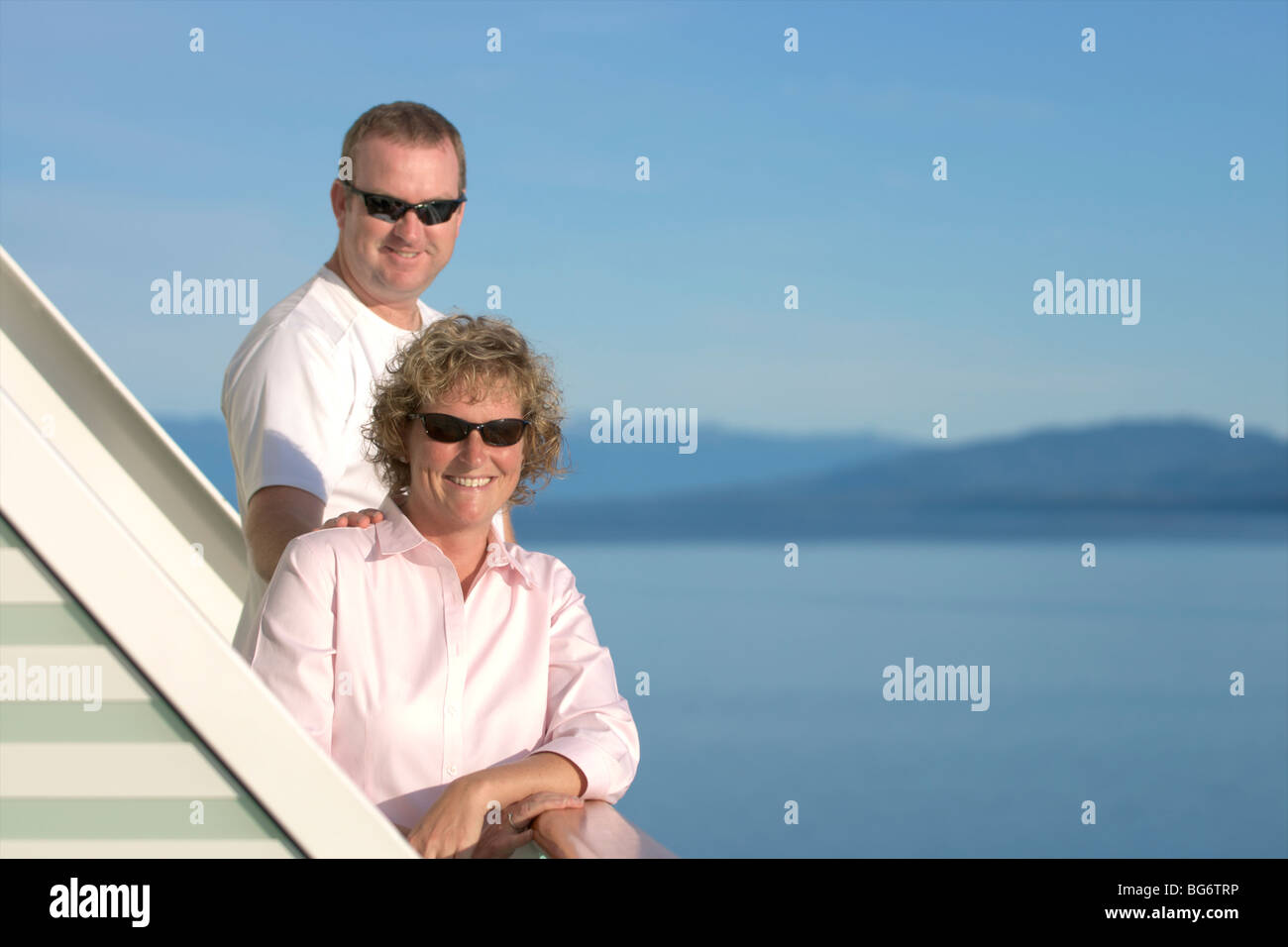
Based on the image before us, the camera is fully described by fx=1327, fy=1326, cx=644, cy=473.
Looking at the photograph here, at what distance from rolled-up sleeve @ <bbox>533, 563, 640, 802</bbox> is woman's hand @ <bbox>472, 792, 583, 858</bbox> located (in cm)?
9

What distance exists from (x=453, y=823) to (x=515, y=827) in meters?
0.12

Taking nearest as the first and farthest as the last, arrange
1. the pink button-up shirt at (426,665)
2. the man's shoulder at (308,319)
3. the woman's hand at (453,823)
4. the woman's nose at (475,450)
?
1. the woman's hand at (453,823)
2. the pink button-up shirt at (426,665)
3. the woman's nose at (475,450)
4. the man's shoulder at (308,319)

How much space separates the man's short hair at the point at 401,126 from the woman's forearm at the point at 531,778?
1.62 meters

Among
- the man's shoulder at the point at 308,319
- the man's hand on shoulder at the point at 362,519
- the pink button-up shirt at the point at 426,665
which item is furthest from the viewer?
the man's shoulder at the point at 308,319

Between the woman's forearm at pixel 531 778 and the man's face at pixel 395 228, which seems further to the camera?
the man's face at pixel 395 228

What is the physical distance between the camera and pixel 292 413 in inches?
120

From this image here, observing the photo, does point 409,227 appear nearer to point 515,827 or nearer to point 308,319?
point 308,319

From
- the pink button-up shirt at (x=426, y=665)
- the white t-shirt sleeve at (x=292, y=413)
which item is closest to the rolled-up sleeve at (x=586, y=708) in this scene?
the pink button-up shirt at (x=426, y=665)

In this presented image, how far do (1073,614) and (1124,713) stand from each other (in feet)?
22.2

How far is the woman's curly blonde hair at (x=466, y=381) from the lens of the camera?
2.46 metres

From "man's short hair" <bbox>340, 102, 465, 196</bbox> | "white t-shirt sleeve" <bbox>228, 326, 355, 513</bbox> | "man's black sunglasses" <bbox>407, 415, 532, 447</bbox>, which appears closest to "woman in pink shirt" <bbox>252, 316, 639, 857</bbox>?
"man's black sunglasses" <bbox>407, 415, 532, 447</bbox>

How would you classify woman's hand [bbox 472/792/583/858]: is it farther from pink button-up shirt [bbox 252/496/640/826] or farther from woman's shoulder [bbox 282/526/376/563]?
woman's shoulder [bbox 282/526/376/563]

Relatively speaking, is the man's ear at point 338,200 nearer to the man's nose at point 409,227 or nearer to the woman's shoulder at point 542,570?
the man's nose at point 409,227

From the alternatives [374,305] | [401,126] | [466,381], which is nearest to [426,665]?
[466,381]
